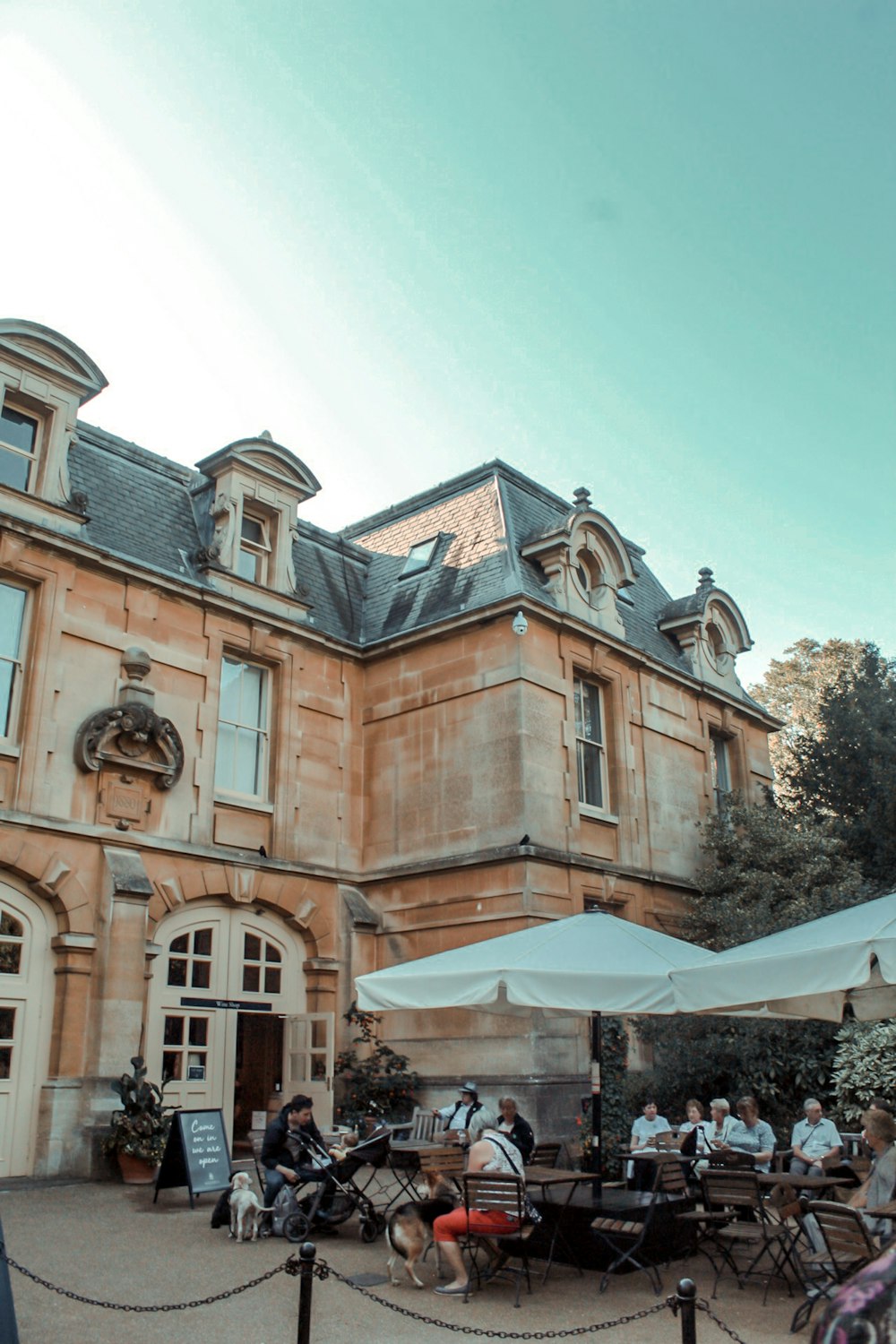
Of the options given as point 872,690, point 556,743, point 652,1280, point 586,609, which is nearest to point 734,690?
point 872,690

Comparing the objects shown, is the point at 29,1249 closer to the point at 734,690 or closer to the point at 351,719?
the point at 351,719

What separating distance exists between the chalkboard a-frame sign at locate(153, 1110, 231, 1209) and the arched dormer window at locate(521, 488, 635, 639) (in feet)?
33.6

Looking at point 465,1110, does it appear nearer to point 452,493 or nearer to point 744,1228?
point 744,1228

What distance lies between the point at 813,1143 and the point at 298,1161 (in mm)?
4766

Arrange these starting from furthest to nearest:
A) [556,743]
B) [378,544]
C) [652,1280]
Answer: [378,544]
[556,743]
[652,1280]

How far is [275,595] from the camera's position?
1870 centimetres

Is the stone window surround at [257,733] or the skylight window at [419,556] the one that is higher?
the skylight window at [419,556]

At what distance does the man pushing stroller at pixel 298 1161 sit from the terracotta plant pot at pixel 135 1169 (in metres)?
3.78

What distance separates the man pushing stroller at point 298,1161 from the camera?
999 centimetres

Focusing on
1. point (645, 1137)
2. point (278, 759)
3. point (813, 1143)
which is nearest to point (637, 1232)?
point (813, 1143)

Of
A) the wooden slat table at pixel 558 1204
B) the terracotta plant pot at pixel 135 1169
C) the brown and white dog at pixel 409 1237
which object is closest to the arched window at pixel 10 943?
the terracotta plant pot at pixel 135 1169

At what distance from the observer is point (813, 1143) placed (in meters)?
10.3

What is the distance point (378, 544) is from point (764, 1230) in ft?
54.1

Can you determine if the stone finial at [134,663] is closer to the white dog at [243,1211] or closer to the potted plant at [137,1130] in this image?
the potted plant at [137,1130]
